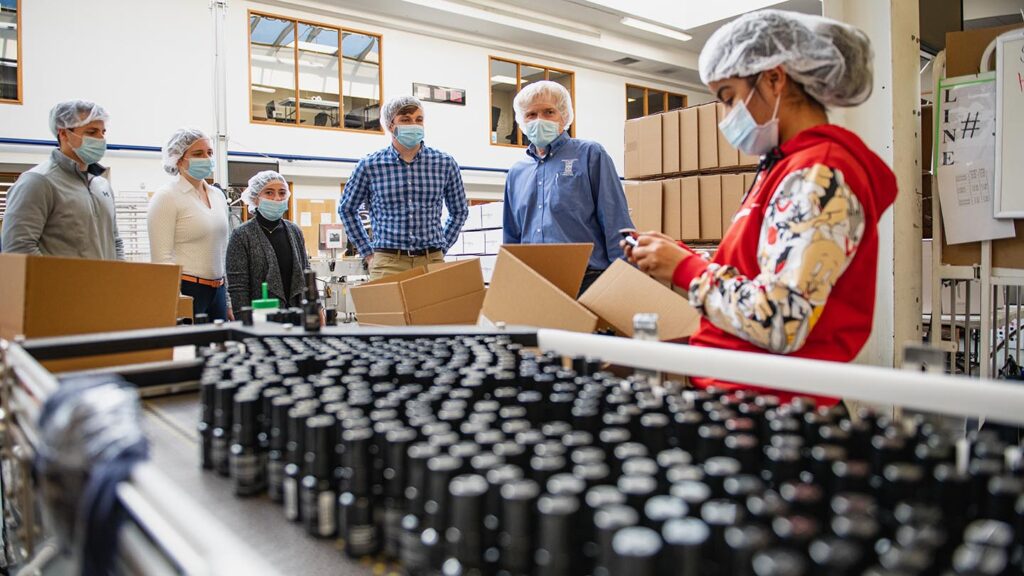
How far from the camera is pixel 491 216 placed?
6.27 metres

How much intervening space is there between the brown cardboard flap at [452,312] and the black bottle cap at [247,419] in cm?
108

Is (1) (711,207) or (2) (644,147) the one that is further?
(2) (644,147)

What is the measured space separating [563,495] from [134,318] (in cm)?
124

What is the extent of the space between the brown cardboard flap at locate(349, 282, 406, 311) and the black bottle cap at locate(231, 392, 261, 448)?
3.48 feet

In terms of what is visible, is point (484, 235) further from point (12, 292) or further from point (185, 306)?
point (12, 292)

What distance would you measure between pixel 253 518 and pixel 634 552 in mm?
455

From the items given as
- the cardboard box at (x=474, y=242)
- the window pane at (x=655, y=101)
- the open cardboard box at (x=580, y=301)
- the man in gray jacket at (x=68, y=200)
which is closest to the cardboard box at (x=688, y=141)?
the cardboard box at (x=474, y=242)

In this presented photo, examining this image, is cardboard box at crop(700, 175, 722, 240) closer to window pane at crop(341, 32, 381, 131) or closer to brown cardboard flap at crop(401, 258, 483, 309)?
brown cardboard flap at crop(401, 258, 483, 309)

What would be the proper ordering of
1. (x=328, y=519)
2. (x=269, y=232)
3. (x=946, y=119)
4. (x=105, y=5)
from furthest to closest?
(x=105, y=5) < (x=269, y=232) < (x=946, y=119) < (x=328, y=519)

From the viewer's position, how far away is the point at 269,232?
3506 mm

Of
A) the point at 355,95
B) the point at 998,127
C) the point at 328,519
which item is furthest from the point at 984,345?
the point at 355,95

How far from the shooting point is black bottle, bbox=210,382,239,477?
75cm

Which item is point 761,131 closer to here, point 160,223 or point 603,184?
point 603,184

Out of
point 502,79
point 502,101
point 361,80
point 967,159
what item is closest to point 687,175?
point 967,159
